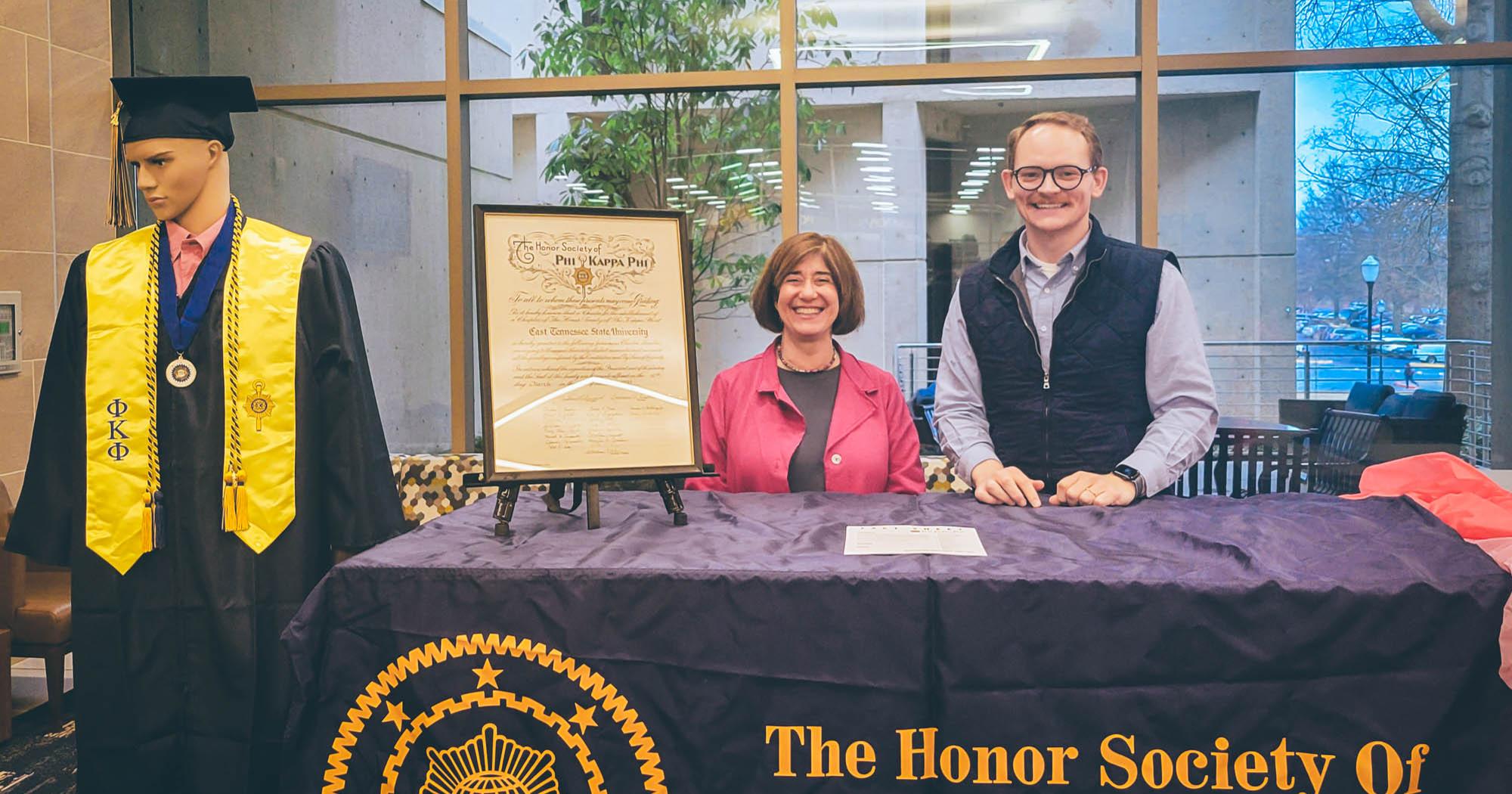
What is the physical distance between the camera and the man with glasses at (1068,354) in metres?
1.90

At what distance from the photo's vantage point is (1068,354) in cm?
198

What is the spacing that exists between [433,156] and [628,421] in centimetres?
253

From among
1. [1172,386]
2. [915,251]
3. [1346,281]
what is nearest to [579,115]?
[915,251]

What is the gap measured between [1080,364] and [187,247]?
1.88 meters

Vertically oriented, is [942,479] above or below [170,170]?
below

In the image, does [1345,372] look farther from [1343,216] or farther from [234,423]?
[234,423]

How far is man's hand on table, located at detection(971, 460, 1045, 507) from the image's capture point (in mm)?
1821

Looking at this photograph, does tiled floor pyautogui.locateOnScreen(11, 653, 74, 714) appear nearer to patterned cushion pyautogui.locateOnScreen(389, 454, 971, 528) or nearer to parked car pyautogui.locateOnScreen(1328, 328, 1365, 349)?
patterned cushion pyautogui.locateOnScreen(389, 454, 971, 528)

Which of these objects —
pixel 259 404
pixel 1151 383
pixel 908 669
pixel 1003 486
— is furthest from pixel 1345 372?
pixel 259 404

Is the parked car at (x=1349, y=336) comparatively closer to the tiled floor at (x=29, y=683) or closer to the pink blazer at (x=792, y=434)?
the pink blazer at (x=792, y=434)

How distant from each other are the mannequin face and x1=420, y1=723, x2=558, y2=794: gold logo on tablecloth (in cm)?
136

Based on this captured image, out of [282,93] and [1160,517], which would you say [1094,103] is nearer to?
[1160,517]

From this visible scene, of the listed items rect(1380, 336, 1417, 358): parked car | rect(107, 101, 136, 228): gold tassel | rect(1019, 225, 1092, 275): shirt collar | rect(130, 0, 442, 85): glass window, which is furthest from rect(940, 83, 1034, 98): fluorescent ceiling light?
rect(107, 101, 136, 228): gold tassel

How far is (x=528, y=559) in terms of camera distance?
1471mm
